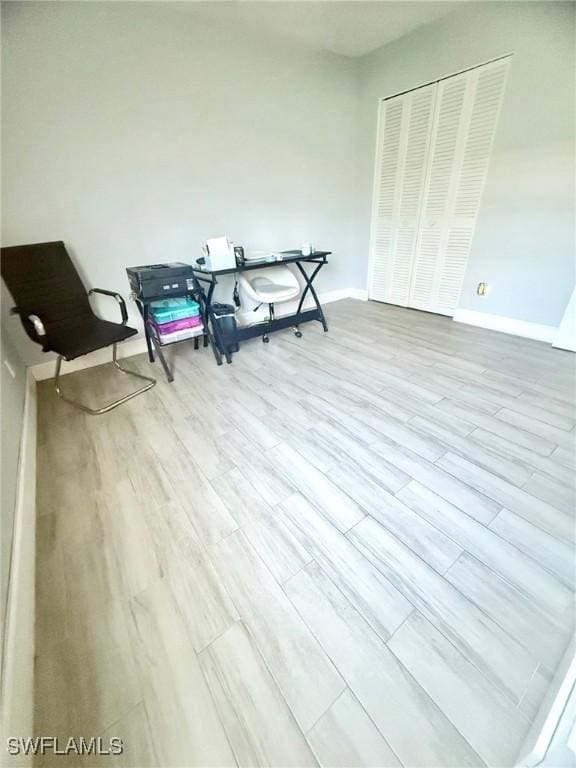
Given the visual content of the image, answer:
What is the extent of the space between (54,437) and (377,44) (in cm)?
438

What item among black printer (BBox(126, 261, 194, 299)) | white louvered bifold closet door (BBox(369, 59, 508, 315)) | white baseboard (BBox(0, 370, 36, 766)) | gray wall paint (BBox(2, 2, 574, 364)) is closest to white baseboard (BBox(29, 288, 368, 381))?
gray wall paint (BBox(2, 2, 574, 364))

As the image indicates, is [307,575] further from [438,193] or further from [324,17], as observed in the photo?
[324,17]

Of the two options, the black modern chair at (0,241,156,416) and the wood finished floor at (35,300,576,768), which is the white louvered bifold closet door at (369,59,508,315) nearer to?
the wood finished floor at (35,300,576,768)

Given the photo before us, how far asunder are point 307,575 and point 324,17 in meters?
3.85

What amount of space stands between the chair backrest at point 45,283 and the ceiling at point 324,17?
1968 millimetres

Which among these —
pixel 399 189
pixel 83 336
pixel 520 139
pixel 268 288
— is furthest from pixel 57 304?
pixel 520 139

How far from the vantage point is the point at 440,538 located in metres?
1.16

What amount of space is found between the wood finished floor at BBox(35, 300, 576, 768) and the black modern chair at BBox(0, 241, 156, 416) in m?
0.45

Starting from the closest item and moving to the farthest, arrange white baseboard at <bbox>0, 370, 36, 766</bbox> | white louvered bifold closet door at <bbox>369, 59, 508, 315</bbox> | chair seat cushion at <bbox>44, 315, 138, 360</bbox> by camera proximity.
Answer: white baseboard at <bbox>0, 370, 36, 766</bbox> < chair seat cushion at <bbox>44, 315, 138, 360</bbox> < white louvered bifold closet door at <bbox>369, 59, 508, 315</bbox>

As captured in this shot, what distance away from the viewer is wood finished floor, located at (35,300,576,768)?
2.50ft

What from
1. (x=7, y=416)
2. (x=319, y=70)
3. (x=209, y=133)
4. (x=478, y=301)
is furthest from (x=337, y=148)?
(x=7, y=416)

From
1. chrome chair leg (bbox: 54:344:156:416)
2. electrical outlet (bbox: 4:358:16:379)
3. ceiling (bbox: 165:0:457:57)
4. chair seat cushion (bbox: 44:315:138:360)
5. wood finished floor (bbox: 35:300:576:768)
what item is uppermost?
ceiling (bbox: 165:0:457:57)

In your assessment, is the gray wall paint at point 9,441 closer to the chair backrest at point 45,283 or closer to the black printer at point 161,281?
the chair backrest at point 45,283

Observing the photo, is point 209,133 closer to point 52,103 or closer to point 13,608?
point 52,103
